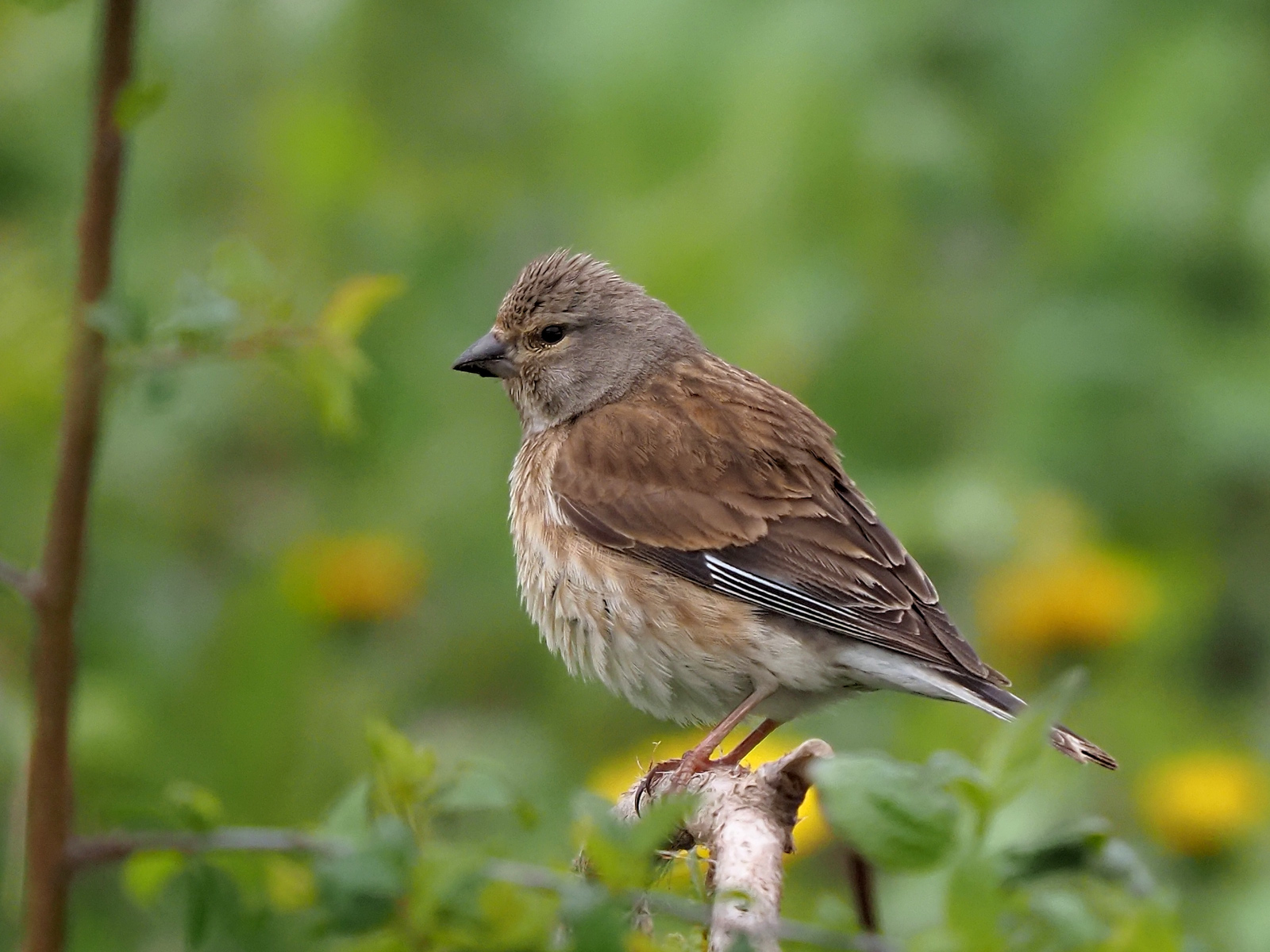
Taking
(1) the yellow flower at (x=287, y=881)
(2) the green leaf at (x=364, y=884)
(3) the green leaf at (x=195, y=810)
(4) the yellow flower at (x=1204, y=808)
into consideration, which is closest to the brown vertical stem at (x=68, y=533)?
(1) the yellow flower at (x=287, y=881)

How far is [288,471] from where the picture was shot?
5.94m

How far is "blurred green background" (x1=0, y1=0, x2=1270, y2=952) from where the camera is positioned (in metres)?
4.10

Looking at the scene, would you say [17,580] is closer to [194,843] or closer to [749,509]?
[194,843]

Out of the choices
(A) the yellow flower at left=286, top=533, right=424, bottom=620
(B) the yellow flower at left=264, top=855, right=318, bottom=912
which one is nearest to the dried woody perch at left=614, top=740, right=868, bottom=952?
(B) the yellow flower at left=264, top=855, right=318, bottom=912

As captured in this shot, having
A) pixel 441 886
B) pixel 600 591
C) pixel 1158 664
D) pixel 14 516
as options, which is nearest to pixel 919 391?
pixel 1158 664

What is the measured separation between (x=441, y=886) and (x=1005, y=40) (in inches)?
188

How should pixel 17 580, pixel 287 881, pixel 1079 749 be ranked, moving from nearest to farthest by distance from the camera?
pixel 287 881, pixel 17 580, pixel 1079 749

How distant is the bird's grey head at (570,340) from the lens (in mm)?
3939

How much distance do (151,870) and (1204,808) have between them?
2791 mm

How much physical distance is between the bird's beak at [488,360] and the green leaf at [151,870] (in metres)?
2.16

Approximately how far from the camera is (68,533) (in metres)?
2.12

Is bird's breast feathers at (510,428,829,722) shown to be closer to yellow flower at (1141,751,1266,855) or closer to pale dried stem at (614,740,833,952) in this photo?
pale dried stem at (614,740,833,952)

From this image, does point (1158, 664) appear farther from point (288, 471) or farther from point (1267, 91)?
point (288, 471)

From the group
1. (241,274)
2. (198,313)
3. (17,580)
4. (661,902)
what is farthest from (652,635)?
(661,902)
